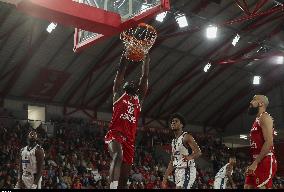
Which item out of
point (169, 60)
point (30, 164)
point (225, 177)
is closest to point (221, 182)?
point (225, 177)

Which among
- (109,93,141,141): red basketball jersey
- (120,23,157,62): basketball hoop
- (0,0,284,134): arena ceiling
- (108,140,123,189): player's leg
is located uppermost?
(0,0,284,134): arena ceiling

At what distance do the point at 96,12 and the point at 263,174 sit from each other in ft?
13.5

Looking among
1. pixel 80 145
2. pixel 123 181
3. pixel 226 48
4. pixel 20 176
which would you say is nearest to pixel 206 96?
pixel 226 48

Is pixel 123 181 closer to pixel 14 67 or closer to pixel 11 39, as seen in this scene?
pixel 11 39

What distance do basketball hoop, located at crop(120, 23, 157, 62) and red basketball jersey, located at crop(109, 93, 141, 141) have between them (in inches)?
25.9

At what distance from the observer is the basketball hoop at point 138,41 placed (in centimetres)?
676

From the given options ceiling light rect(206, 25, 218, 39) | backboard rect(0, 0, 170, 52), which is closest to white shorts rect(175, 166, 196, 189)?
backboard rect(0, 0, 170, 52)

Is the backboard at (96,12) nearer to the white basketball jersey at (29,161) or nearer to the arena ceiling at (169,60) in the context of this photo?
the white basketball jersey at (29,161)

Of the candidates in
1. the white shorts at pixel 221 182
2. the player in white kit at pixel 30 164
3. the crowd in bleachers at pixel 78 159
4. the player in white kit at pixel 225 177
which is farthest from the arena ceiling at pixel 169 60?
the player in white kit at pixel 30 164

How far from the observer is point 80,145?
69.1 ft

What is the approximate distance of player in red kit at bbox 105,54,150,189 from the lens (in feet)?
20.1

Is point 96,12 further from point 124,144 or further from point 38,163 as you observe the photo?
point 38,163

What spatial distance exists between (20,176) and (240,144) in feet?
95.8

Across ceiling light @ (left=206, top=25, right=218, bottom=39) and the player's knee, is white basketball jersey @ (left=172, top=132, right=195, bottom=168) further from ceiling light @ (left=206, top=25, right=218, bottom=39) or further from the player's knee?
ceiling light @ (left=206, top=25, right=218, bottom=39)
